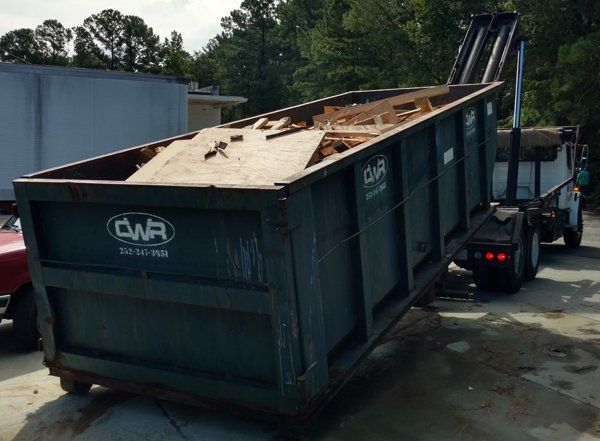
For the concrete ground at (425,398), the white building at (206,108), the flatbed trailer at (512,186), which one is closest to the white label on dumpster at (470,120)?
the flatbed trailer at (512,186)

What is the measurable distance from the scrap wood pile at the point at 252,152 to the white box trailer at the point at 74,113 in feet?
46.7

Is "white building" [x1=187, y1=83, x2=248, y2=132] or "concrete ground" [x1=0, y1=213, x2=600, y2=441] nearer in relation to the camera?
"concrete ground" [x1=0, y1=213, x2=600, y2=441]

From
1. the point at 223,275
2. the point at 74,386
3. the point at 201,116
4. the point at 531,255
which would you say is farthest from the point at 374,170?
the point at 201,116

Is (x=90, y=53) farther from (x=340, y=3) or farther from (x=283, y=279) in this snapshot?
(x=283, y=279)

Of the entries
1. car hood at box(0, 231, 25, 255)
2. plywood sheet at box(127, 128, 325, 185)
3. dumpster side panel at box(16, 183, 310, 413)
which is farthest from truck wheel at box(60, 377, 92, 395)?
car hood at box(0, 231, 25, 255)

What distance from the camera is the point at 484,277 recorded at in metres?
10.2

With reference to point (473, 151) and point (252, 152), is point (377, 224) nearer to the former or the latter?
point (252, 152)

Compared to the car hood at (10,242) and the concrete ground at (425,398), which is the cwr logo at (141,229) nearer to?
the concrete ground at (425,398)

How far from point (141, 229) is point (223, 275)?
74 centimetres

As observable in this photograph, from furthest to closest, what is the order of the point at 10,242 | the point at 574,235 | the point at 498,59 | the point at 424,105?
the point at 574,235 → the point at 498,59 → the point at 10,242 → the point at 424,105

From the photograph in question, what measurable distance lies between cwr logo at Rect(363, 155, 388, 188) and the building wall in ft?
90.6

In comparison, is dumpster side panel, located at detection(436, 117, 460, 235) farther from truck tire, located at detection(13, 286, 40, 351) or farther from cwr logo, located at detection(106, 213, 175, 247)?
truck tire, located at detection(13, 286, 40, 351)

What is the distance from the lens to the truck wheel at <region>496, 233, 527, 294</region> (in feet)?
32.4

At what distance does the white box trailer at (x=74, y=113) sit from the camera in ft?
Result: 62.3
